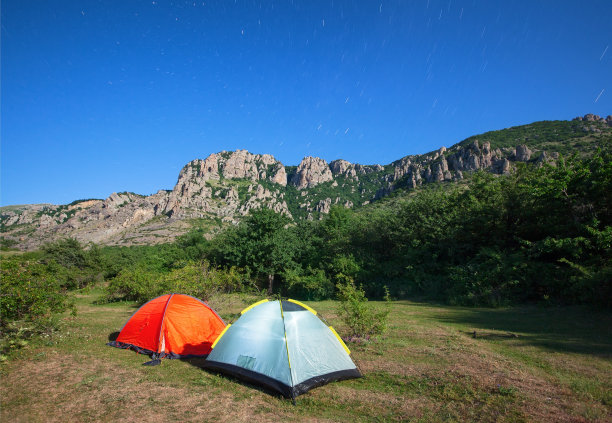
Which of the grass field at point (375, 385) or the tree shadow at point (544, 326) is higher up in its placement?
the tree shadow at point (544, 326)

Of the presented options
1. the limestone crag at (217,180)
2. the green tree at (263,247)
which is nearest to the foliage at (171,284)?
the green tree at (263,247)

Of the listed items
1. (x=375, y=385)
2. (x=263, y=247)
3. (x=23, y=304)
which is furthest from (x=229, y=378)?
(x=263, y=247)

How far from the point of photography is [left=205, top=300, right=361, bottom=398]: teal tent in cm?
588

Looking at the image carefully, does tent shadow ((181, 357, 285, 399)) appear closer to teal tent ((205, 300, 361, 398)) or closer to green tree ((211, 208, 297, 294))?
teal tent ((205, 300, 361, 398))

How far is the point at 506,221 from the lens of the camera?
18484 millimetres

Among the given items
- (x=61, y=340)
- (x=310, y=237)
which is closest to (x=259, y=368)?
(x=61, y=340)

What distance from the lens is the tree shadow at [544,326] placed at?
313 inches

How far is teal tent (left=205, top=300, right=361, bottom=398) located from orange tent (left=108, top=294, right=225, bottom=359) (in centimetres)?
158

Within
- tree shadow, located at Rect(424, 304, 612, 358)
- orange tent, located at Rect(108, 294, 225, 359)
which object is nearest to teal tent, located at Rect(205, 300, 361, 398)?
orange tent, located at Rect(108, 294, 225, 359)

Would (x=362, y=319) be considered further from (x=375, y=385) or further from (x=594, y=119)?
(x=594, y=119)

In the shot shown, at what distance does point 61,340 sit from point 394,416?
32.0ft

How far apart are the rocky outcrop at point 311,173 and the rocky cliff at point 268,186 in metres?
0.51

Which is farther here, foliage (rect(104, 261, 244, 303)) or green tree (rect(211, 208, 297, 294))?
green tree (rect(211, 208, 297, 294))

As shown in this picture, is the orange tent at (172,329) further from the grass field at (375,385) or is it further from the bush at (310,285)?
the bush at (310,285)
